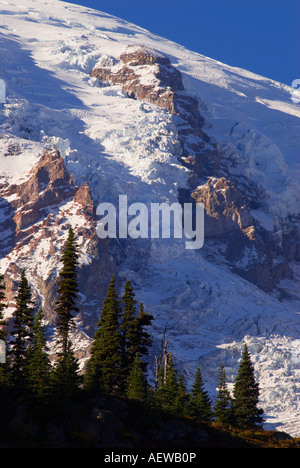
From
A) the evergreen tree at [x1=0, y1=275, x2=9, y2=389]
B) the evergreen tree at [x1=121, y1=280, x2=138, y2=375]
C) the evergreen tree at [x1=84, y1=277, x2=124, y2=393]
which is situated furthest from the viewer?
the evergreen tree at [x1=121, y1=280, x2=138, y2=375]

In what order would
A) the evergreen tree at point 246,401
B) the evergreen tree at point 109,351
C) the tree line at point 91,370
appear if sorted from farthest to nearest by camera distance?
the evergreen tree at point 246,401, the evergreen tree at point 109,351, the tree line at point 91,370

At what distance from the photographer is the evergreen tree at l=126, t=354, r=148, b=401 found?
63.9 meters

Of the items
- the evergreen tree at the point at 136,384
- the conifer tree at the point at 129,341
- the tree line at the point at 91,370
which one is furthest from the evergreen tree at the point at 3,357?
the conifer tree at the point at 129,341

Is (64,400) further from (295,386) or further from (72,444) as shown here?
(295,386)

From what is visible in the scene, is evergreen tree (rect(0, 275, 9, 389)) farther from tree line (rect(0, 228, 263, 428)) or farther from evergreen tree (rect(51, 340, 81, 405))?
evergreen tree (rect(51, 340, 81, 405))

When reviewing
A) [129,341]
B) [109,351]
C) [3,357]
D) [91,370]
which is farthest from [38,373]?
[129,341]

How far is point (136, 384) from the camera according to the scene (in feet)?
219

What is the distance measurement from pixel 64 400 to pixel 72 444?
17.1ft

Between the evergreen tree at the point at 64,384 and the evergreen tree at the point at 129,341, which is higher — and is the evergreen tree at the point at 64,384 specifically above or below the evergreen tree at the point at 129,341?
below

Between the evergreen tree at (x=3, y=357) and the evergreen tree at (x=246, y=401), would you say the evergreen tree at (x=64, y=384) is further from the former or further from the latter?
the evergreen tree at (x=246, y=401)

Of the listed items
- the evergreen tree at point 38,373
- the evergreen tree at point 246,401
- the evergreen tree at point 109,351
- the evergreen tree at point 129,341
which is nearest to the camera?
the evergreen tree at point 38,373

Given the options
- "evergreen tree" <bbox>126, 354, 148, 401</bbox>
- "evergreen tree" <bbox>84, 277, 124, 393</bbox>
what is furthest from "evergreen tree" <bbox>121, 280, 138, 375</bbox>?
"evergreen tree" <bbox>126, 354, 148, 401</bbox>

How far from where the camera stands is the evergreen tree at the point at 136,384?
63938 millimetres
